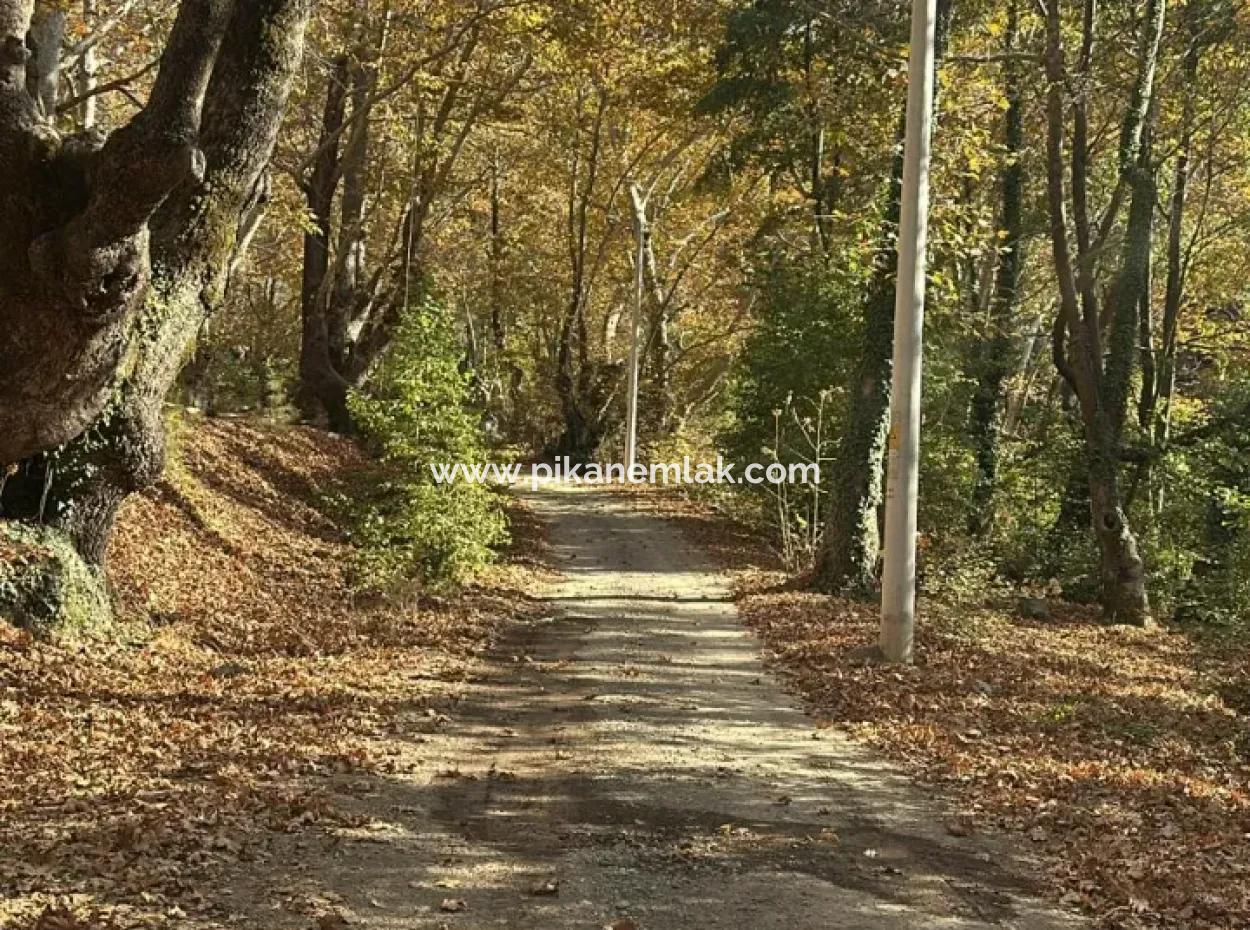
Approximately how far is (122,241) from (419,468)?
8080 mm

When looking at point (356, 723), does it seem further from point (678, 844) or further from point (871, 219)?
point (871, 219)

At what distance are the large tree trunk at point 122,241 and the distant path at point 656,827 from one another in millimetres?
3307

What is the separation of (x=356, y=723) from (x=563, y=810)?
7.63 feet

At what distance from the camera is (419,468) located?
48.7 feet

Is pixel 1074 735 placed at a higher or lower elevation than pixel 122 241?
lower

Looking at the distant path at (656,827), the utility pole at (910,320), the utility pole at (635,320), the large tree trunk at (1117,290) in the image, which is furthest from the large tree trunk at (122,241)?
the utility pole at (635,320)

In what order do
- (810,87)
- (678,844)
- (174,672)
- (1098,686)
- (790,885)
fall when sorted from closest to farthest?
(790,885)
(678,844)
(174,672)
(1098,686)
(810,87)

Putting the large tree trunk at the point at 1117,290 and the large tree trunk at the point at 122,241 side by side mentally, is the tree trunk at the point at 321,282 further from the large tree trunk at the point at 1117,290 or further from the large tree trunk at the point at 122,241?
the large tree trunk at the point at 1117,290

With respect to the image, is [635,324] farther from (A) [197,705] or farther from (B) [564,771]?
(B) [564,771]

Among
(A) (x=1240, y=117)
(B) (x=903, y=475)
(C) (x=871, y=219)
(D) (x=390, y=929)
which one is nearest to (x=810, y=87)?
(C) (x=871, y=219)

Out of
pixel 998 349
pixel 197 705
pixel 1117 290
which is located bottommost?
pixel 197 705

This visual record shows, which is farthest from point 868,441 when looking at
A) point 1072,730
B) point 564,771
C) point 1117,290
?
point 564,771

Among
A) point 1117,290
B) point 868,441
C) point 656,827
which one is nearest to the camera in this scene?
point 656,827

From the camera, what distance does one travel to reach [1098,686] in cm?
1243
